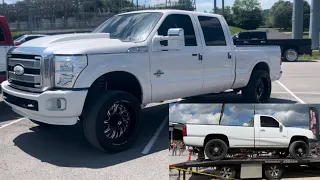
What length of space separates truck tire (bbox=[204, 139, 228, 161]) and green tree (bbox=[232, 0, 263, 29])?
66971 millimetres

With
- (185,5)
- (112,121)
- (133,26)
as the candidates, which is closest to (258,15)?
(185,5)

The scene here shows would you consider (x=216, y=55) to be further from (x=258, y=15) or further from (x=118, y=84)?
(x=258, y=15)

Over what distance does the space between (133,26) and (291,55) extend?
19.9 meters

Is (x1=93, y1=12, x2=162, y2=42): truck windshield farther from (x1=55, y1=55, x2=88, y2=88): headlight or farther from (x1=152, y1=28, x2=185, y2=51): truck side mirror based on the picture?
(x1=55, y1=55, x2=88, y2=88): headlight

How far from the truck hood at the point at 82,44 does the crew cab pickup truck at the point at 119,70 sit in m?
0.01

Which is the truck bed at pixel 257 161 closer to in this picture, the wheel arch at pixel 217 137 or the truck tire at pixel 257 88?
the wheel arch at pixel 217 137

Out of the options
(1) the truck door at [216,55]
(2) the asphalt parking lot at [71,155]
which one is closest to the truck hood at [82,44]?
(2) the asphalt parking lot at [71,155]

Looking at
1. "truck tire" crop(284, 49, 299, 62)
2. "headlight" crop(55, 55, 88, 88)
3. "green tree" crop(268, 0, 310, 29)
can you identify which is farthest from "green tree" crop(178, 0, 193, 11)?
"green tree" crop(268, 0, 310, 29)

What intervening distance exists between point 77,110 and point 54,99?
12.8 inches

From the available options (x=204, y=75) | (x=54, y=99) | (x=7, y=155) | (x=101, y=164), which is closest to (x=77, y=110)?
(x=54, y=99)

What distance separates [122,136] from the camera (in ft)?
17.5

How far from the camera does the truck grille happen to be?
5.10 meters

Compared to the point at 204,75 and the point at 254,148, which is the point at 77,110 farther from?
the point at 254,148

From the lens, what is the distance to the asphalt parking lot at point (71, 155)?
4.57 m
